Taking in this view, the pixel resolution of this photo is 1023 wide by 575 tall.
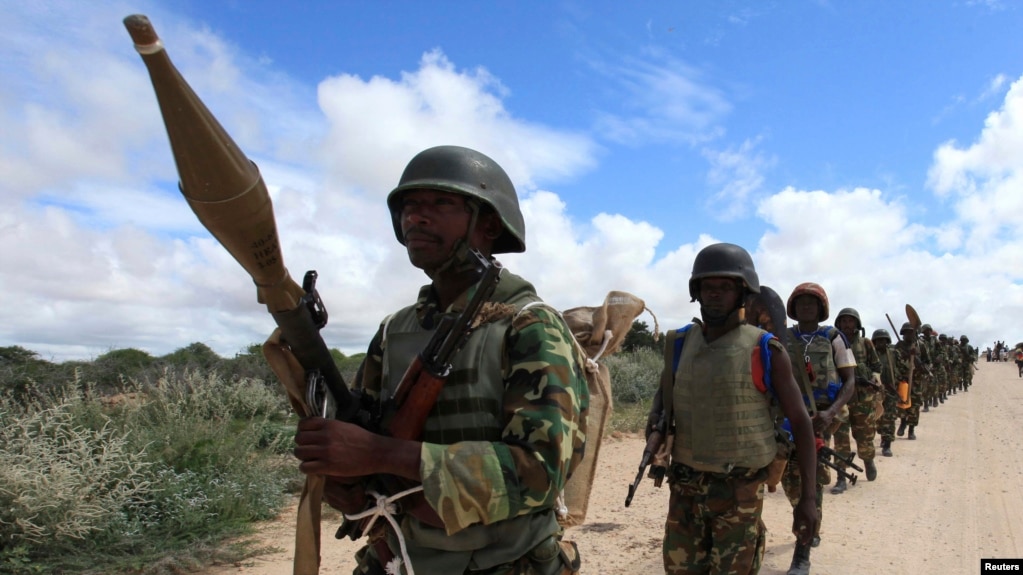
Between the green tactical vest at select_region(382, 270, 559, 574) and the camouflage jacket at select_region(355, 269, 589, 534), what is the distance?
2cm

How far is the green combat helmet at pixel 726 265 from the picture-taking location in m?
3.78

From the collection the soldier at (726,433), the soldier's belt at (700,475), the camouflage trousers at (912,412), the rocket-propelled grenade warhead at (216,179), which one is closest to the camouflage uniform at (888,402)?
the camouflage trousers at (912,412)

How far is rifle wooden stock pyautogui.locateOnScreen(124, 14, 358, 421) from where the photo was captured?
3.91 ft

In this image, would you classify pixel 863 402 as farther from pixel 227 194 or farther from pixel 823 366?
pixel 227 194

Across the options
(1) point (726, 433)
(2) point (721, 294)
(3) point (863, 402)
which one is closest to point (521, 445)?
(1) point (726, 433)

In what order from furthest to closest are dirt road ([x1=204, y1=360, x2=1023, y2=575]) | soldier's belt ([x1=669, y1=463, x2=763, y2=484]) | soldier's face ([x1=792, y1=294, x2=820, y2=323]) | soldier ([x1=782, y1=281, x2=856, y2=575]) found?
1. soldier's face ([x1=792, y1=294, x2=820, y2=323])
2. soldier ([x1=782, y1=281, x2=856, y2=575])
3. dirt road ([x1=204, y1=360, x2=1023, y2=575])
4. soldier's belt ([x1=669, y1=463, x2=763, y2=484])

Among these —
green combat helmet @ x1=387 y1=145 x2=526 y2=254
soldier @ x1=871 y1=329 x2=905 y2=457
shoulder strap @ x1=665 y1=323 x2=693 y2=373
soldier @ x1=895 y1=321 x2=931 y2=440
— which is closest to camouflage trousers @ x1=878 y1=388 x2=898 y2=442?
soldier @ x1=871 y1=329 x2=905 y2=457

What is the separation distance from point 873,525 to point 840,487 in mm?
1561

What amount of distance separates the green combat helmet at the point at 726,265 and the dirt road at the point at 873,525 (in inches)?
103

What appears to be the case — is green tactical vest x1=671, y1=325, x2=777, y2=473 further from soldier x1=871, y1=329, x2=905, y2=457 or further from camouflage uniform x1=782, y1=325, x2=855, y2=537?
soldier x1=871, y1=329, x2=905, y2=457

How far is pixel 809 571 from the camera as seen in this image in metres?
5.23

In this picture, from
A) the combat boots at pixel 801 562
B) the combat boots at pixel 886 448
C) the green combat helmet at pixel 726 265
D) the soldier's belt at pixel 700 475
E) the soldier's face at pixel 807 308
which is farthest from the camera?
the combat boots at pixel 886 448

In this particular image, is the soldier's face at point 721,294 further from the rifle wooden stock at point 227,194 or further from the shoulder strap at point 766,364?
the rifle wooden stock at point 227,194

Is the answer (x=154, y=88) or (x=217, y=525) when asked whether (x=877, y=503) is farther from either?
(x=154, y=88)
